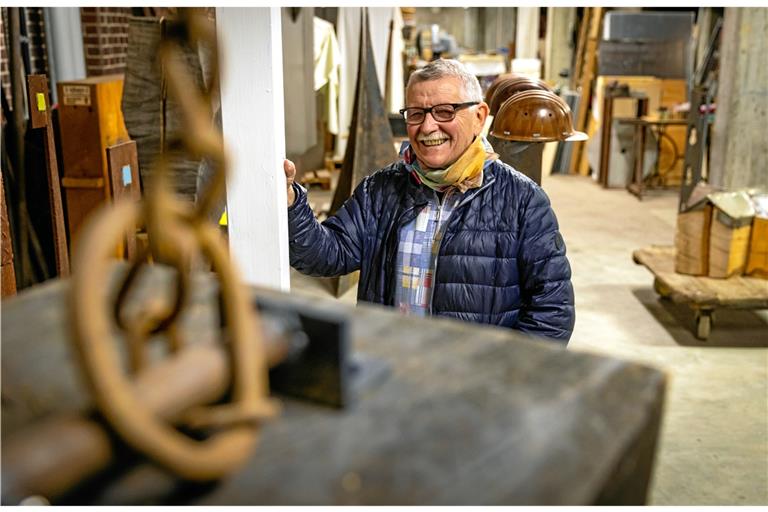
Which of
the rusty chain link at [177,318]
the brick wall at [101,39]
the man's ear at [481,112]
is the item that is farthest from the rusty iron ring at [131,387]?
the brick wall at [101,39]

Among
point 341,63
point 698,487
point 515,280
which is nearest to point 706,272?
point 698,487

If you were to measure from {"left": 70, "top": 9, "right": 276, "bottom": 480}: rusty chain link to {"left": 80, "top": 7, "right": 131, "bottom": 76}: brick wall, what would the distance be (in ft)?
18.3

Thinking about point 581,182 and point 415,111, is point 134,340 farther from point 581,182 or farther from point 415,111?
point 581,182

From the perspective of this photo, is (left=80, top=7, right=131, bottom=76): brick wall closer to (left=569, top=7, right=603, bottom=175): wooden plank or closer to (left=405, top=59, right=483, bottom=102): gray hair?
(left=405, top=59, right=483, bottom=102): gray hair

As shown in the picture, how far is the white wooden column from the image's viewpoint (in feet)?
5.96

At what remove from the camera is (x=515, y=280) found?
2160 mm

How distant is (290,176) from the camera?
6.75ft

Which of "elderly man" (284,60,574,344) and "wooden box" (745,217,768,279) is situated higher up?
"elderly man" (284,60,574,344)

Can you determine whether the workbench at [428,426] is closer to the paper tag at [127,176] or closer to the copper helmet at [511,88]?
the copper helmet at [511,88]

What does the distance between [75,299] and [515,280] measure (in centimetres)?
171

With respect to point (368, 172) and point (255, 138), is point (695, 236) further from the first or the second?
point (255, 138)

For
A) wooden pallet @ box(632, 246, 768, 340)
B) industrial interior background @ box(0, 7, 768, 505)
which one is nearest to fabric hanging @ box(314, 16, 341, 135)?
industrial interior background @ box(0, 7, 768, 505)

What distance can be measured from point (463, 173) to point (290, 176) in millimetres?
463

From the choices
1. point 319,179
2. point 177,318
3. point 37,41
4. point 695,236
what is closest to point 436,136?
point 177,318
